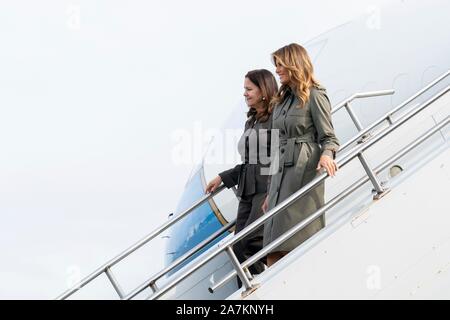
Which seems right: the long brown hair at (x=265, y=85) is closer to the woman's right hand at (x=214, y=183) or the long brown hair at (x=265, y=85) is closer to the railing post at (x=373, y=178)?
the woman's right hand at (x=214, y=183)

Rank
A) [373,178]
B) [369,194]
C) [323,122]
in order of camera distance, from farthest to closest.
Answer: [369,194] < [323,122] < [373,178]

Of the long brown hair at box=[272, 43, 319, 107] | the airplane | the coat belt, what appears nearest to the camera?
the airplane

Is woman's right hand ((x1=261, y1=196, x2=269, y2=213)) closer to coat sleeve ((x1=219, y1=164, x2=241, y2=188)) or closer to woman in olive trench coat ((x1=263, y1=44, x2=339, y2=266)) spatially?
woman in olive trench coat ((x1=263, y1=44, x2=339, y2=266))

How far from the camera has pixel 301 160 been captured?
5.66 metres

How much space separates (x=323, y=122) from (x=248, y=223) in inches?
49.2

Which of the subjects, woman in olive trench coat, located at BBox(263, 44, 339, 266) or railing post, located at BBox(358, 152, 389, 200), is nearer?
railing post, located at BBox(358, 152, 389, 200)

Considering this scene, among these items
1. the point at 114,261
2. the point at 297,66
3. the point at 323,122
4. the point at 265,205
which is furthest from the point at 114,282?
the point at 297,66

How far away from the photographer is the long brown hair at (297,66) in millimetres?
5590

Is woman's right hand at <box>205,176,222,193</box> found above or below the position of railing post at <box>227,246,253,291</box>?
above

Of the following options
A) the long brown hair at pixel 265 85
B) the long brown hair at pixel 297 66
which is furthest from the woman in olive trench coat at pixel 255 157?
the long brown hair at pixel 297 66

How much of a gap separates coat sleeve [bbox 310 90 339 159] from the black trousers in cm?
100

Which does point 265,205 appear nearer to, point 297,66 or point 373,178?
point 373,178

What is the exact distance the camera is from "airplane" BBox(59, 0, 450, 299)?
208 inches

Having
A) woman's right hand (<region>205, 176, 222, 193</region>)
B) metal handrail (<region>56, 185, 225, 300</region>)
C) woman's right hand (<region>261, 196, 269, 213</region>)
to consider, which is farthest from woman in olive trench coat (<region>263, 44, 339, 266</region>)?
metal handrail (<region>56, 185, 225, 300</region>)
